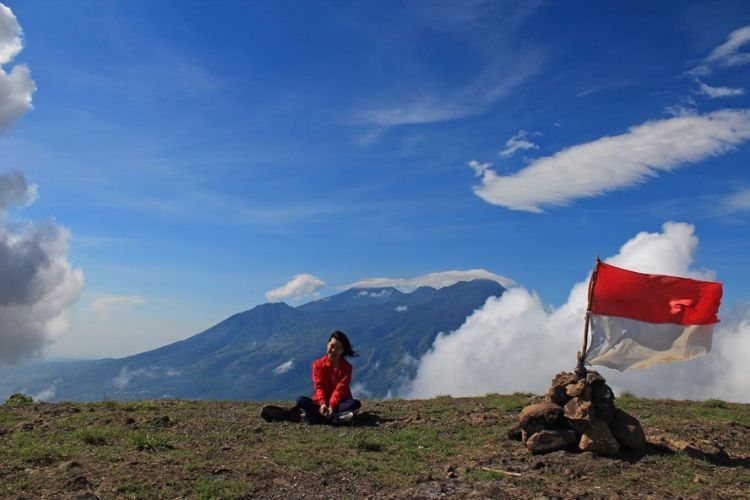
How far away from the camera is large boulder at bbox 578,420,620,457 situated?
12.0 m

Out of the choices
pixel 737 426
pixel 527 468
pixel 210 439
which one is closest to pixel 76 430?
pixel 210 439

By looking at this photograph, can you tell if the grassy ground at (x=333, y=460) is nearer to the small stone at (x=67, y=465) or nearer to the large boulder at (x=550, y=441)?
the small stone at (x=67, y=465)

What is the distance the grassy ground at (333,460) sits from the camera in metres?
9.72

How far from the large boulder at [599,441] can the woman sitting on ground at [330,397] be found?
655 centimetres

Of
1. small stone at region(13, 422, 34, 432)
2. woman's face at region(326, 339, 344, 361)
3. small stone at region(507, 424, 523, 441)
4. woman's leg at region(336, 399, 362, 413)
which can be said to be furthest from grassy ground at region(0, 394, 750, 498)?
woman's face at region(326, 339, 344, 361)

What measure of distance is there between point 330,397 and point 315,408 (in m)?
0.62

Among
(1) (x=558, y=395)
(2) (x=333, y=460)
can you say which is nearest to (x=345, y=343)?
(2) (x=333, y=460)

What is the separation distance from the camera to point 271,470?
1065cm

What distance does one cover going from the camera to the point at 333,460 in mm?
11609

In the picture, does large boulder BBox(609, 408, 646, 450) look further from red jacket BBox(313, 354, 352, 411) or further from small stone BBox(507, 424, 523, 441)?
red jacket BBox(313, 354, 352, 411)

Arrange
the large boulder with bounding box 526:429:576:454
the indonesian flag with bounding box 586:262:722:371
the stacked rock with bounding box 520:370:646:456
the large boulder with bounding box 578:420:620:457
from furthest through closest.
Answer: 1. the indonesian flag with bounding box 586:262:722:371
2. the large boulder with bounding box 526:429:576:454
3. the stacked rock with bounding box 520:370:646:456
4. the large boulder with bounding box 578:420:620:457

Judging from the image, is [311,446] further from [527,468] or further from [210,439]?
[527,468]

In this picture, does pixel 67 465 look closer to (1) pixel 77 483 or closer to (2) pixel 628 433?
(1) pixel 77 483

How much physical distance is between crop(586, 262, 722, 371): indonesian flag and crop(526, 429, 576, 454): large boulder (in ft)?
6.01
